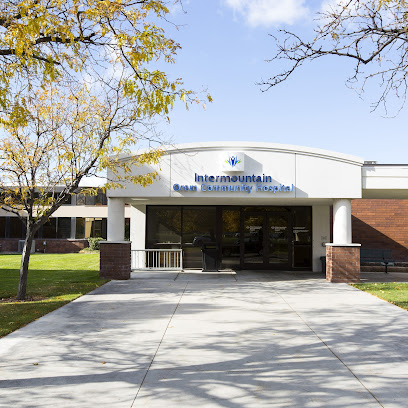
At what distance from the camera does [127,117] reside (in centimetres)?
1294

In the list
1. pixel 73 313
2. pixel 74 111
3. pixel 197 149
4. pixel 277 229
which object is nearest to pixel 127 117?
pixel 74 111

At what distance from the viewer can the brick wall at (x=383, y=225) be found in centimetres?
2127

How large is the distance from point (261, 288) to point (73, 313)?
6.02 meters

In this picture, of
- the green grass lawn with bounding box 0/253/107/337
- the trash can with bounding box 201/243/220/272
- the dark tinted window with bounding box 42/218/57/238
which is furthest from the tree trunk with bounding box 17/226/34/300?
the dark tinted window with bounding box 42/218/57/238

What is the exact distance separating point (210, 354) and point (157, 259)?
12.5 m

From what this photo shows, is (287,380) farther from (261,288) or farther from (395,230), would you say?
(395,230)

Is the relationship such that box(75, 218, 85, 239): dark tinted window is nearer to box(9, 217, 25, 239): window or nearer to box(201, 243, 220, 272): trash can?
box(9, 217, 25, 239): window

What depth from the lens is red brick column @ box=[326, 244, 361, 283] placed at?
14984mm

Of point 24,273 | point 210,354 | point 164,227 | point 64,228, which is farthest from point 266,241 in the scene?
point 64,228

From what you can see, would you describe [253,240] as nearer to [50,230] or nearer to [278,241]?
[278,241]

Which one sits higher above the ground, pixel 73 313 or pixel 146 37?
pixel 146 37

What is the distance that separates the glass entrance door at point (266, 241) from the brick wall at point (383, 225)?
4.20m

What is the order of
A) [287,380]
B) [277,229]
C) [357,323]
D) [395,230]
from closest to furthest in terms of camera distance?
[287,380], [357,323], [277,229], [395,230]

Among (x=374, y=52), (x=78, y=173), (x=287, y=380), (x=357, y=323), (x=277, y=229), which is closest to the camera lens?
(x=287, y=380)
